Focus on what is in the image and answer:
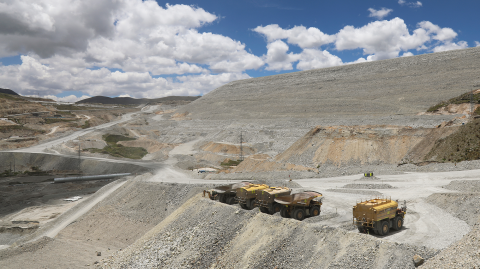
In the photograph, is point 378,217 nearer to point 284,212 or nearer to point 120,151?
point 284,212

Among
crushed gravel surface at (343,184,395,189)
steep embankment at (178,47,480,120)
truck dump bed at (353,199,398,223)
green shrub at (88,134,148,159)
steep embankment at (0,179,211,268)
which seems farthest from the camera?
steep embankment at (178,47,480,120)

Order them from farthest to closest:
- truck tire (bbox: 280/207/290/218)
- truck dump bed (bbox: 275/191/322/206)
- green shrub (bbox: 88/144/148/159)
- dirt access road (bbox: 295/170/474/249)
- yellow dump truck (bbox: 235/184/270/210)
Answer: green shrub (bbox: 88/144/148/159) < yellow dump truck (bbox: 235/184/270/210) < truck tire (bbox: 280/207/290/218) < truck dump bed (bbox: 275/191/322/206) < dirt access road (bbox: 295/170/474/249)

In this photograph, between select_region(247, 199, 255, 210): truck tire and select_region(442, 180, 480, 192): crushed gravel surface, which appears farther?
select_region(442, 180, 480, 192): crushed gravel surface

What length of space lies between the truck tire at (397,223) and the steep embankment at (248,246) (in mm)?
3156

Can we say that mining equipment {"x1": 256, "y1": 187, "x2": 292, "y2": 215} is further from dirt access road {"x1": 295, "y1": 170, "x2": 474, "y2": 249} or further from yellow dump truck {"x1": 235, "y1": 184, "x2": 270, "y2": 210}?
dirt access road {"x1": 295, "y1": 170, "x2": 474, "y2": 249}

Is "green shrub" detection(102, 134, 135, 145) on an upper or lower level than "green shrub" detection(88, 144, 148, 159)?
upper

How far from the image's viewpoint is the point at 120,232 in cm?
2906

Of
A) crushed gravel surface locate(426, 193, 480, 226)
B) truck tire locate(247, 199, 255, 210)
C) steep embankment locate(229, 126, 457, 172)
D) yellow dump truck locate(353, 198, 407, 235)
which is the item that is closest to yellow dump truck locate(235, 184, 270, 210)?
truck tire locate(247, 199, 255, 210)

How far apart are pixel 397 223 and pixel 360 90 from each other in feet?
280

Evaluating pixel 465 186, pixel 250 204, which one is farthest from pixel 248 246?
pixel 465 186

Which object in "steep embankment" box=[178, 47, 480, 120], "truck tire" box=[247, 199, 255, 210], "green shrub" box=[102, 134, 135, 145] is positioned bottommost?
"truck tire" box=[247, 199, 255, 210]

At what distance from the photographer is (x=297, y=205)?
18359 mm

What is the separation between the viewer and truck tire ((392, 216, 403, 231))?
15.1 m

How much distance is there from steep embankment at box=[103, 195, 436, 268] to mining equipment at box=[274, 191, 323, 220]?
5.46 feet
